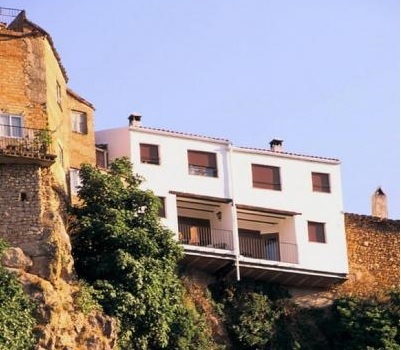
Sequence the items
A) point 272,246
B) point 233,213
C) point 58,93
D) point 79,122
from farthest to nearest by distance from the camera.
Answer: point 272,246 < point 233,213 < point 79,122 < point 58,93

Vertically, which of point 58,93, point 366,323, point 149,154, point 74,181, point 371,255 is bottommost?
point 366,323

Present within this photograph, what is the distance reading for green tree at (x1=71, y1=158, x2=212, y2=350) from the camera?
6347cm

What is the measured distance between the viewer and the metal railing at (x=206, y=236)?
72.1 m

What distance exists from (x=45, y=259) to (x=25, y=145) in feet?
14.1

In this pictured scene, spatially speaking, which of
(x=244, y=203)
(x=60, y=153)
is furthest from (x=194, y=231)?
(x=60, y=153)

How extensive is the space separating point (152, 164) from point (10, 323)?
49.9 ft

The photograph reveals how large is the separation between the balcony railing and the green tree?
3.14 metres

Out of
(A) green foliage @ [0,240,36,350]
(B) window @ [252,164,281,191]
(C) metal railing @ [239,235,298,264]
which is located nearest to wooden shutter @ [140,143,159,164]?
(B) window @ [252,164,281,191]

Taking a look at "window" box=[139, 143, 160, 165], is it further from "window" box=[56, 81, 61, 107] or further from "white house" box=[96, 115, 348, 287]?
"window" box=[56, 81, 61, 107]

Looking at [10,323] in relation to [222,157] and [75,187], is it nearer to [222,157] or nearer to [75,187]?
[75,187]

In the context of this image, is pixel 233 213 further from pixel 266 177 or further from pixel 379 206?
pixel 379 206

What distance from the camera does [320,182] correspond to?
251ft

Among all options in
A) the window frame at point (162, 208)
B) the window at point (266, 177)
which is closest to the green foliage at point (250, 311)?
the window frame at point (162, 208)

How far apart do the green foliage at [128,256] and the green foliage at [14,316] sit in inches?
154
